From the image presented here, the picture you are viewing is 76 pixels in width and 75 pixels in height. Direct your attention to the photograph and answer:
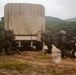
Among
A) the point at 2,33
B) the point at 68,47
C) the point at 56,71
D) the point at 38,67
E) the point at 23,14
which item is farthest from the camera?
the point at 23,14

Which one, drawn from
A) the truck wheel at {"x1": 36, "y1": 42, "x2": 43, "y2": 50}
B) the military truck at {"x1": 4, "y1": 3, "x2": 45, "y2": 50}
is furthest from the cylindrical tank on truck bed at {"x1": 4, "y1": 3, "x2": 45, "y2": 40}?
the truck wheel at {"x1": 36, "y1": 42, "x2": 43, "y2": 50}

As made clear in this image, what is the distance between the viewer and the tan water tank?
15.8m

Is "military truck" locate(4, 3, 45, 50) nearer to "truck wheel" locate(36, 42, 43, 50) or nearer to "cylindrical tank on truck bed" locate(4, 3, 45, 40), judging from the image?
"cylindrical tank on truck bed" locate(4, 3, 45, 40)

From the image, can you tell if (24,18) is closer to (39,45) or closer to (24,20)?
(24,20)

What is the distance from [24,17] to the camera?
1582 centimetres

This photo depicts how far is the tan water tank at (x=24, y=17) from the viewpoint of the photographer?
15.8m

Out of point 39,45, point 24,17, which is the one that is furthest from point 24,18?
point 39,45

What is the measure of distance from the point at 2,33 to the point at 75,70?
5973 millimetres

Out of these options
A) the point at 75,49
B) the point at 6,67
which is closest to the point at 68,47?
the point at 75,49

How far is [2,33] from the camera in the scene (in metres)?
13.4

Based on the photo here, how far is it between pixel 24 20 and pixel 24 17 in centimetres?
20

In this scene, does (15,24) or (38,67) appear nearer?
(38,67)

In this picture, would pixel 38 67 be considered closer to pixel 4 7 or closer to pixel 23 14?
pixel 23 14

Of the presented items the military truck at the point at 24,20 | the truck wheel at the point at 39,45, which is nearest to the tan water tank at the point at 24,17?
the military truck at the point at 24,20
